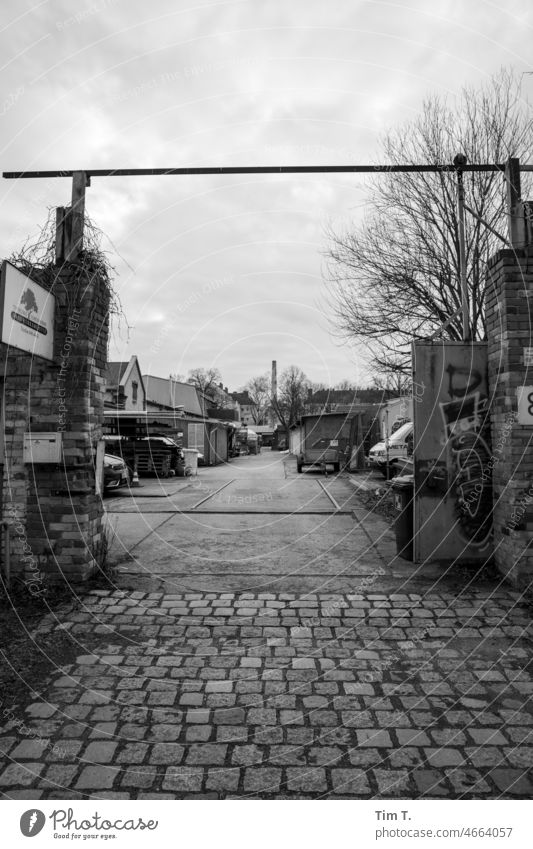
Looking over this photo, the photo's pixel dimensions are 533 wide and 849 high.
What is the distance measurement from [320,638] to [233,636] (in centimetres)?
72

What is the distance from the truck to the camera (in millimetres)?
21891

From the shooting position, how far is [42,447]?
195 inches

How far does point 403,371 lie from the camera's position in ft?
37.3

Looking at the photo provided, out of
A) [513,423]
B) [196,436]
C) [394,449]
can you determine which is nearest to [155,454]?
[394,449]

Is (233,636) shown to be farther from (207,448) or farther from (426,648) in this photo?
(207,448)

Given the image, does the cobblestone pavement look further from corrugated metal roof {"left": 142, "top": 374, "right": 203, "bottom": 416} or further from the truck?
corrugated metal roof {"left": 142, "top": 374, "right": 203, "bottom": 416}

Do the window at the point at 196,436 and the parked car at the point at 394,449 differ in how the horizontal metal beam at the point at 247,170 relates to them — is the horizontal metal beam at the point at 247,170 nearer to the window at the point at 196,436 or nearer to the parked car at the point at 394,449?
the parked car at the point at 394,449

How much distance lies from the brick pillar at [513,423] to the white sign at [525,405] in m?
0.04

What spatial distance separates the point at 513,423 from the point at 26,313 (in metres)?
4.80

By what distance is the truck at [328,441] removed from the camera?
21891 mm

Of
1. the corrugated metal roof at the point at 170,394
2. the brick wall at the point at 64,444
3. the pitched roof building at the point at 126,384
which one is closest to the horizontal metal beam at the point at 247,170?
the brick wall at the point at 64,444

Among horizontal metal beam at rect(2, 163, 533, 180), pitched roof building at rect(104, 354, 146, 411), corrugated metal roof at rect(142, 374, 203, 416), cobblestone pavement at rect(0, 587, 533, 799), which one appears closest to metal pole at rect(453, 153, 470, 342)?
horizontal metal beam at rect(2, 163, 533, 180)

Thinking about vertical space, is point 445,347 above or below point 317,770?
above

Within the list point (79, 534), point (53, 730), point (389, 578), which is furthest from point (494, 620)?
point (79, 534)
